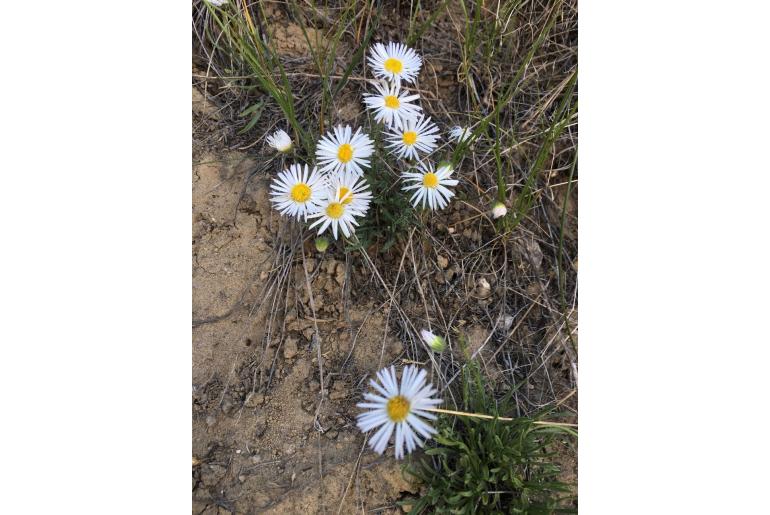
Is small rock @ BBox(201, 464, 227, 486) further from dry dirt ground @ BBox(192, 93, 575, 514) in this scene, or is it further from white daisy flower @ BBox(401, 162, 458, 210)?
white daisy flower @ BBox(401, 162, 458, 210)

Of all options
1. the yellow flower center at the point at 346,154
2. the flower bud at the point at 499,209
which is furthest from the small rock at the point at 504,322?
the yellow flower center at the point at 346,154

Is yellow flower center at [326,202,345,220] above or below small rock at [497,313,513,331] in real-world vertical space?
above

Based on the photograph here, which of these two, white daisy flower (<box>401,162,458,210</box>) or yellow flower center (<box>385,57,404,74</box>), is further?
yellow flower center (<box>385,57,404,74</box>)

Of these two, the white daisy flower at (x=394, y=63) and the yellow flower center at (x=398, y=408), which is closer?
the yellow flower center at (x=398, y=408)

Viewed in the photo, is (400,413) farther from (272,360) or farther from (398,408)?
(272,360)

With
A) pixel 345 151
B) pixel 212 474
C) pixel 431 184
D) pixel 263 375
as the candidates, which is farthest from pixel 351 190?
pixel 212 474

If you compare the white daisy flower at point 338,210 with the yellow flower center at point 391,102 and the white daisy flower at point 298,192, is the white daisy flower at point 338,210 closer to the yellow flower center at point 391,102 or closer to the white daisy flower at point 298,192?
the white daisy flower at point 298,192

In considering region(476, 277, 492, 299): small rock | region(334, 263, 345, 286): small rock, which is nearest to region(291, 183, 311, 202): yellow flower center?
region(334, 263, 345, 286): small rock
